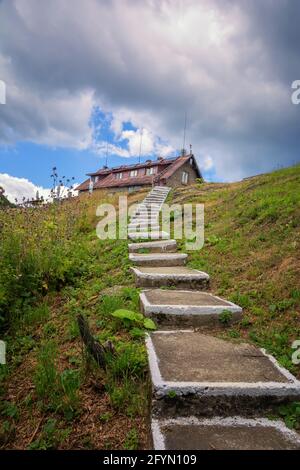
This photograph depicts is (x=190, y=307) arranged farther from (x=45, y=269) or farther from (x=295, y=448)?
(x=45, y=269)

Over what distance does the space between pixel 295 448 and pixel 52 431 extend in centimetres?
181

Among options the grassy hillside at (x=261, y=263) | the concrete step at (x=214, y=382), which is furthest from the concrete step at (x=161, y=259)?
the concrete step at (x=214, y=382)

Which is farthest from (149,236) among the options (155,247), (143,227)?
(143,227)

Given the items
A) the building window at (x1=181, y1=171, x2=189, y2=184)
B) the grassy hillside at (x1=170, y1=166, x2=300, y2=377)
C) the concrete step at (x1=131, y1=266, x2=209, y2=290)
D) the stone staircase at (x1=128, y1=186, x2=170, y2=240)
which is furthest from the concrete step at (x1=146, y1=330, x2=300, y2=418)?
the building window at (x1=181, y1=171, x2=189, y2=184)

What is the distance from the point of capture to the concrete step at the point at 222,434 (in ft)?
7.44

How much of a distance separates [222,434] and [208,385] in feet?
1.20

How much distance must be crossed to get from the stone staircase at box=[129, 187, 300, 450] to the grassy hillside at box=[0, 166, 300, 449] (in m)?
0.17

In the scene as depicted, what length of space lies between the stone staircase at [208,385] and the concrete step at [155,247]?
334 cm

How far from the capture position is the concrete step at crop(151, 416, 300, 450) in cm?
227

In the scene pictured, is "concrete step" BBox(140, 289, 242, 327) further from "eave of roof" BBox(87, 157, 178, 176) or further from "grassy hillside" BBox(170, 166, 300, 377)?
"eave of roof" BBox(87, 157, 178, 176)

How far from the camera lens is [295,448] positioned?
2.27 m

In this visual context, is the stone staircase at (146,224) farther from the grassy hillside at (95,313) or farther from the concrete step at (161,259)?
the concrete step at (161,259)
